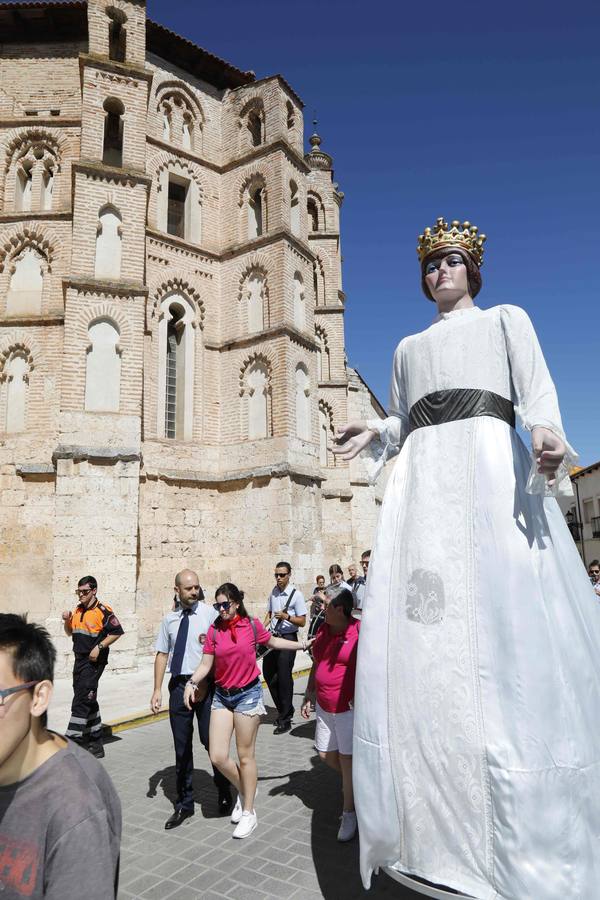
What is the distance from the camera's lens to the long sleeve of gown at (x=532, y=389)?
266cm

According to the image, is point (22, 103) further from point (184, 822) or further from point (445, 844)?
point (445, 844)

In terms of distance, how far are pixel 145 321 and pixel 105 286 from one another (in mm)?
1693

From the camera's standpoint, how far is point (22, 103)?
46.6ft

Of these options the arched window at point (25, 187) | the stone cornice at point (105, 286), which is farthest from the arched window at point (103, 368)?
the arched window at point (25, 187)

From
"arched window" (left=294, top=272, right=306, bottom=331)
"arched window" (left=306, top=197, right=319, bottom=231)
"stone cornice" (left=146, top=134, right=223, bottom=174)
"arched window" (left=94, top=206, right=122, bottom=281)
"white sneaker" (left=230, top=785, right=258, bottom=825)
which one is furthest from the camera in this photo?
"arched window" (left=306, top=197, right=319, bottom=231)

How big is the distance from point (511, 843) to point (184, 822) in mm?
2780

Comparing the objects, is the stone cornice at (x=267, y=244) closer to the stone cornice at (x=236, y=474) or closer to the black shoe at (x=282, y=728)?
the stone cornice at (x=236, y=474)

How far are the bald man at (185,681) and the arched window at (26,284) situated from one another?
11.1 metres

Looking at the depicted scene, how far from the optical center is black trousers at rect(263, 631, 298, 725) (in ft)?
21.7

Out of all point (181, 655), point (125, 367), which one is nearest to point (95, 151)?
point (125, 367)

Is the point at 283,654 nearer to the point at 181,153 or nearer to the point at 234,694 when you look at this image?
the point at 234,694

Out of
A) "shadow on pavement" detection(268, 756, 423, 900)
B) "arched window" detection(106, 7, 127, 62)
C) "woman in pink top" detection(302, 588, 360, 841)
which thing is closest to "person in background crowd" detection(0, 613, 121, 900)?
"shadow on pavement" detection(268, 756, 423, 900)

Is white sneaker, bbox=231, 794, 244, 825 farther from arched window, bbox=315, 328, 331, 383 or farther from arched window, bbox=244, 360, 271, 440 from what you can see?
arched window, bbox=315, 328, 331, 383

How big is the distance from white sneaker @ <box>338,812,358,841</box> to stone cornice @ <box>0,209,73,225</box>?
13.9 m
